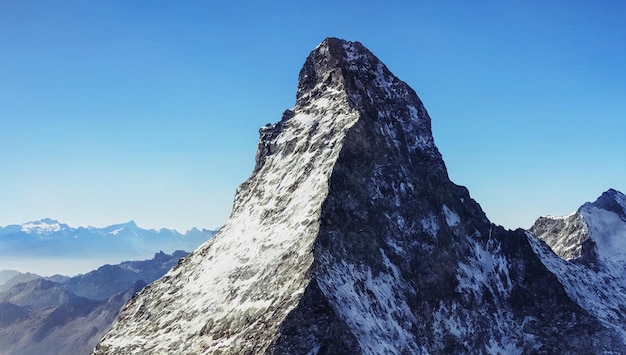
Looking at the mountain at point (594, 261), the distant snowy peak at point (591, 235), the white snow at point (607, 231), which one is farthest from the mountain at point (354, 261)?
the white snow at point (607, 231)

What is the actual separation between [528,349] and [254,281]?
5326 cm

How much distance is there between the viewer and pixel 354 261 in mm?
90062

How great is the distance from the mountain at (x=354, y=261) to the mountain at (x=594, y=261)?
7805 millimetres

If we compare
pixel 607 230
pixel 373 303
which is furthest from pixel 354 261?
pixel 607 230

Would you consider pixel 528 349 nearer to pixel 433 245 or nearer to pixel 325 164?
pixel 433 245

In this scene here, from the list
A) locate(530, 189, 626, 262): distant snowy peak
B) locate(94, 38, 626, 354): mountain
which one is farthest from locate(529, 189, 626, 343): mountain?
locate(94, 38, 626, 354): mountain

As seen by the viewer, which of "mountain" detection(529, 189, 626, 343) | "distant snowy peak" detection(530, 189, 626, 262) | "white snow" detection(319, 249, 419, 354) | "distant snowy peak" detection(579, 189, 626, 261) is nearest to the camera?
"white snow" detection(319, 249, 419, 354)

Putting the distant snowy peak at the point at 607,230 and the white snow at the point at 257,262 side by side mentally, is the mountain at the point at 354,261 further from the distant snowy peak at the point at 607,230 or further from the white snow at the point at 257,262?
the distant snowy peak at the point at 607,230

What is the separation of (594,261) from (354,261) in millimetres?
104720

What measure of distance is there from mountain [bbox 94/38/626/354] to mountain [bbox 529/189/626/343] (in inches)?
307

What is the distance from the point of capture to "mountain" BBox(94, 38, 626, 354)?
79.8m

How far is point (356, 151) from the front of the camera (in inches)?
4171

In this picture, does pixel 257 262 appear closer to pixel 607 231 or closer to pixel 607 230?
pixel 607 231

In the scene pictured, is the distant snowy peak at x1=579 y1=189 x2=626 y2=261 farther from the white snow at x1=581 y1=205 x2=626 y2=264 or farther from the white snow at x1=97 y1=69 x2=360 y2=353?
the white snow at x1=97 y1=69 x2=360 y2=353
